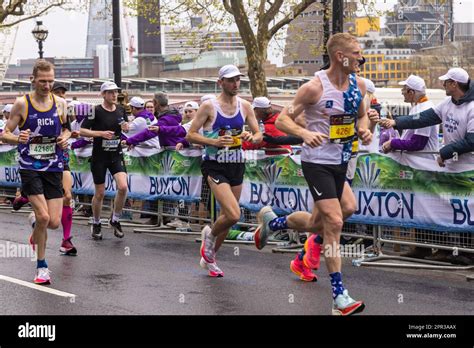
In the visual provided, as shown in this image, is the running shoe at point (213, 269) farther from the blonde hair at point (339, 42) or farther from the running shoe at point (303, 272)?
the blonde hair at point (339, 42)

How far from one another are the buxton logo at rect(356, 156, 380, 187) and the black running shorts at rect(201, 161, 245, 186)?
5.98ft

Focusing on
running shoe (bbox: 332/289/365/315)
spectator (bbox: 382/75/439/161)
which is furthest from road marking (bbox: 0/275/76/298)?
spectator (bbox: 382/75/439/161)

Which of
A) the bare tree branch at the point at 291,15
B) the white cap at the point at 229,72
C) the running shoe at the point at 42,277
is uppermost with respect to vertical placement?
the bare tree branch at the point at 291,15

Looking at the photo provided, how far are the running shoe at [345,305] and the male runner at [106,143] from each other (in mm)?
6320

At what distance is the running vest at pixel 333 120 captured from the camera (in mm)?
8742

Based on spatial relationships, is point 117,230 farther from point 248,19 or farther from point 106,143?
point 248,19

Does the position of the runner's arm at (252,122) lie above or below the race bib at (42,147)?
above

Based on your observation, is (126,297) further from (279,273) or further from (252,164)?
(252,164)

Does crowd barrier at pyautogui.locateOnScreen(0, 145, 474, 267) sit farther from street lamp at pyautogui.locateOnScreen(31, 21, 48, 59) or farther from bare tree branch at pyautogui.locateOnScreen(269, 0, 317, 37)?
street lamp at pyautogui.locateOnScreen(31, 21, 48, 59)

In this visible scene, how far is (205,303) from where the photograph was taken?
905cm

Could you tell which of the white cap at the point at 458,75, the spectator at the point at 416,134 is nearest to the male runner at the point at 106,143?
the spectator at the point at 416,134

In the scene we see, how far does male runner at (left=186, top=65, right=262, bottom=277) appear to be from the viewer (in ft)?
34.8
